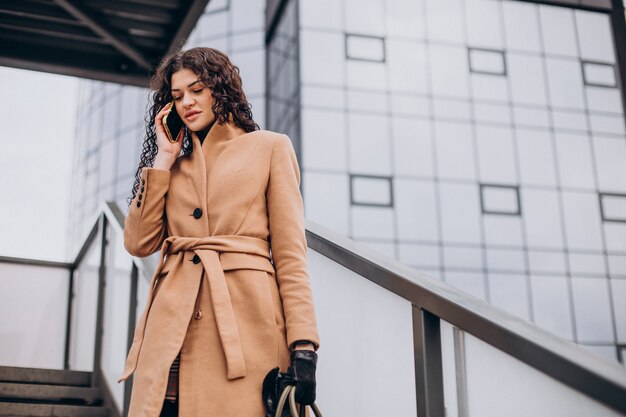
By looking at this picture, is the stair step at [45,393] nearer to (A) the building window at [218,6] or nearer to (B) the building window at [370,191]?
(B) the building window at [370,191]

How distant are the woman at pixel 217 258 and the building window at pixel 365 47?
16.9m

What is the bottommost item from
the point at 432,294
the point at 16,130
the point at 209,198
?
the point at 432,294

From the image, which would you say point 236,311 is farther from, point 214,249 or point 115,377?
point 115,377

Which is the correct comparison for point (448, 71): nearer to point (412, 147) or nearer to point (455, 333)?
point (412, 147)

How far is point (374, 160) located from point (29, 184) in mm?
8755

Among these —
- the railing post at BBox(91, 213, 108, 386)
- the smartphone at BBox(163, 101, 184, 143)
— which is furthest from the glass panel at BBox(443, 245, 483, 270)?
the smartphone at BBox(163, 101, 184, 143)

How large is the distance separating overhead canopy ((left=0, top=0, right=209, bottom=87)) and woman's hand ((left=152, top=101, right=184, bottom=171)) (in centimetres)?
378

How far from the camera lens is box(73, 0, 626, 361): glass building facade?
1848 centimetres

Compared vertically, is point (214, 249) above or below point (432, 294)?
above

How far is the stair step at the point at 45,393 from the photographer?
510 cm

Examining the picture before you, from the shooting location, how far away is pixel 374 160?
18.7 m

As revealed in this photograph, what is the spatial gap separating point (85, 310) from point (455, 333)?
210 inches

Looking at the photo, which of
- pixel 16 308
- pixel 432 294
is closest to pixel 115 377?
pixel 16 308

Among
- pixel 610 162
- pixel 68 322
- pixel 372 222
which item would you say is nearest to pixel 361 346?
pixel 68 322
